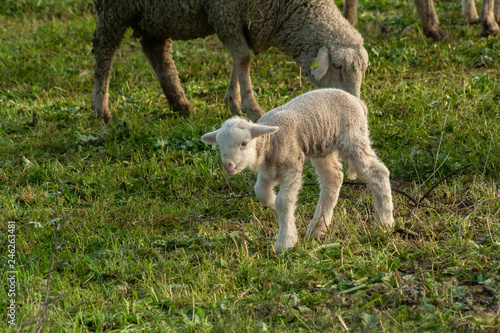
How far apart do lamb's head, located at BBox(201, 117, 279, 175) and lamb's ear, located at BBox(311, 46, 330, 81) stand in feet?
8.74

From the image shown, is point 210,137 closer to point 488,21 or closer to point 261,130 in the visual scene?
point 261,130

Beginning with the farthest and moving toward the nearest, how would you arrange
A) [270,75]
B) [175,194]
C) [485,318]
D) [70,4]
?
[70,4] < [270,75] < [175,194] < [485,318]

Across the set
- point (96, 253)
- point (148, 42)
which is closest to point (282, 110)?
point (96, 253)

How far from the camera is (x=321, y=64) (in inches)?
245

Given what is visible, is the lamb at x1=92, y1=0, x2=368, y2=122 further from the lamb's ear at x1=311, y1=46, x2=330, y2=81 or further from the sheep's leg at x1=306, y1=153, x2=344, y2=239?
the sheep's leg at x1=306, y1=153, x2=344, y2=239

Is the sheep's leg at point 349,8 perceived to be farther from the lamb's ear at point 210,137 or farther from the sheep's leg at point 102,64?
the lamb's ear at point 210,137

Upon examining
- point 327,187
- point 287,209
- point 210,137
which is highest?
point 210,137

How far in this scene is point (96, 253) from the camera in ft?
14.1

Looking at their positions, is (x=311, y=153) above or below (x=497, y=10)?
above

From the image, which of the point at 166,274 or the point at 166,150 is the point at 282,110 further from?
the point at 166,150

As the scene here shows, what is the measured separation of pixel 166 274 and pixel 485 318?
77.4 inches

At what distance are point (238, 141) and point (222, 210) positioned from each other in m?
1.50

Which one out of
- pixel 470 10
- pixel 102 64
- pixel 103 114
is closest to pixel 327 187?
pixel 103 114

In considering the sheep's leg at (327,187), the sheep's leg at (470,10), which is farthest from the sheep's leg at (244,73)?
the sheep's leg at (470,10)
